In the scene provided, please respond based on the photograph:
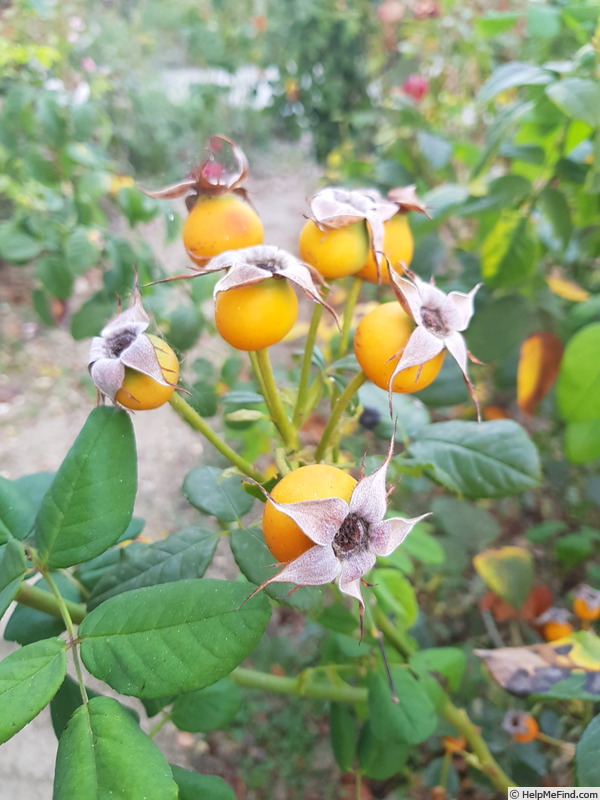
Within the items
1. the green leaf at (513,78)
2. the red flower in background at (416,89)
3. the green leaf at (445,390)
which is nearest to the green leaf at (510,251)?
the green leaf at (513,78)

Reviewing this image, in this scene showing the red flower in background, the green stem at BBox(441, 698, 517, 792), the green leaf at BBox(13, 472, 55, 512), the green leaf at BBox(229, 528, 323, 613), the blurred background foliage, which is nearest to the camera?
the green leaf at BBox(229, 528, 323, 613)

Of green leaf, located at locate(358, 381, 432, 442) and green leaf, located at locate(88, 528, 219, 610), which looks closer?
green leaf, located at locate(88, 528, 219, 610)

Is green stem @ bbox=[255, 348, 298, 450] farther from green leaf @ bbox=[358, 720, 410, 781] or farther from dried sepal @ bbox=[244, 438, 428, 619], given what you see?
green leaf @ bbox=[358, 720, 410, 781]

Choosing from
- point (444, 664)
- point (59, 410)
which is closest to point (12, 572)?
point (444, 664)

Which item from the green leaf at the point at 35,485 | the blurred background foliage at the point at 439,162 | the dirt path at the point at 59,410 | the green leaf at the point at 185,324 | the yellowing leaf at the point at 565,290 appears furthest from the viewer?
the dirt path at the point at 59,410

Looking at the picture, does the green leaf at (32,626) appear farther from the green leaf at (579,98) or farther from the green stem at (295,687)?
the green leaf at (579,98)

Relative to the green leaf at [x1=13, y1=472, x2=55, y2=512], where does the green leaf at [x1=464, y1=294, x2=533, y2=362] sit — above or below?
below

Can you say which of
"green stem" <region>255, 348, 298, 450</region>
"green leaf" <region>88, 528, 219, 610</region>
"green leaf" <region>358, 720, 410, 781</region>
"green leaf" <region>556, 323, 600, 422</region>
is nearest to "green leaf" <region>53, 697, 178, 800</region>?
"green leaf" <region>88, 528, 219, 610</region>
